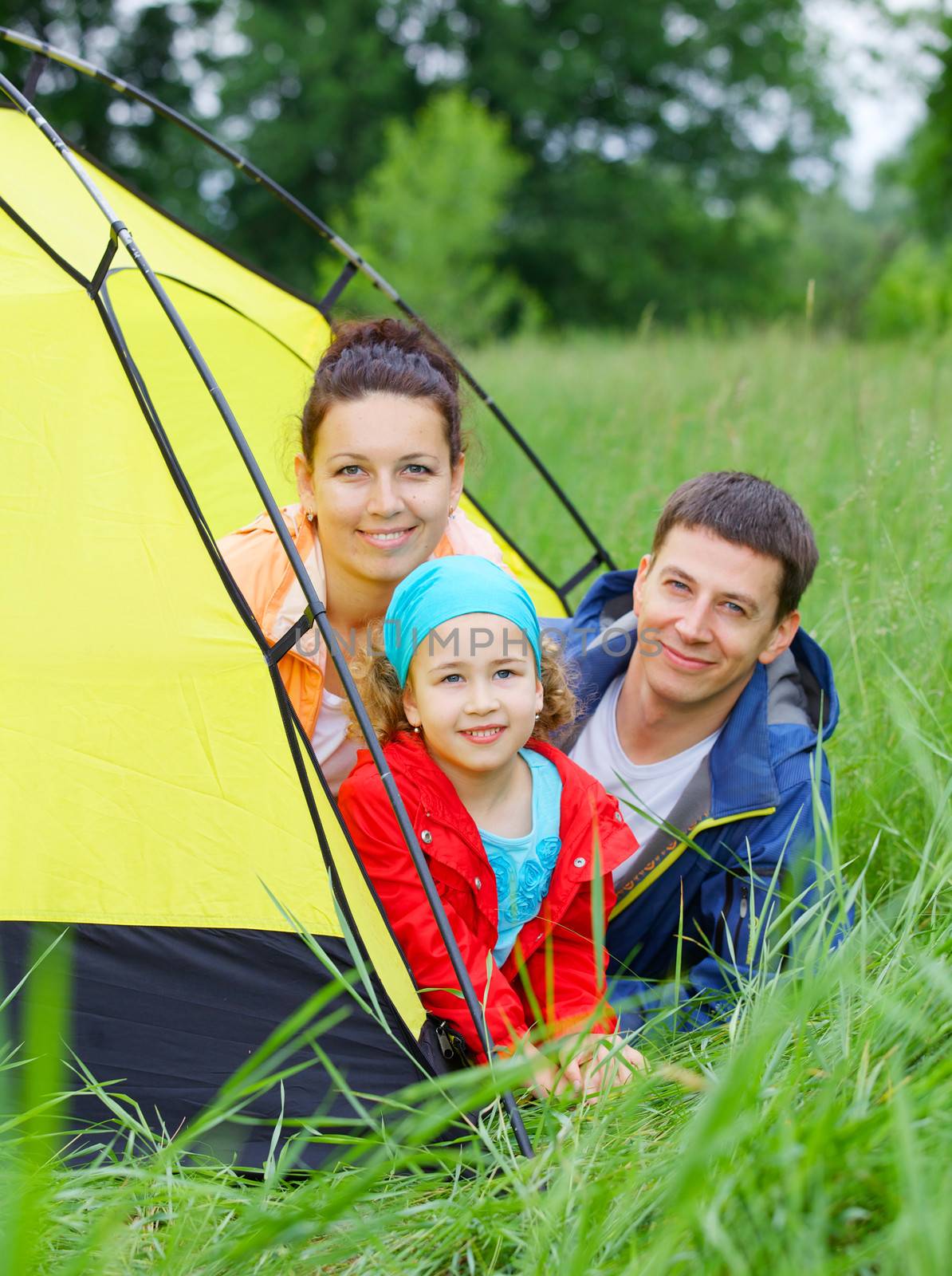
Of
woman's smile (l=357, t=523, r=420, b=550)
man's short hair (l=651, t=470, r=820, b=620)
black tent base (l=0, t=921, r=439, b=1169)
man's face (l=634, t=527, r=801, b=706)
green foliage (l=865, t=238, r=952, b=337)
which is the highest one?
green foliage (l=865, t=238, r=952, b=337)

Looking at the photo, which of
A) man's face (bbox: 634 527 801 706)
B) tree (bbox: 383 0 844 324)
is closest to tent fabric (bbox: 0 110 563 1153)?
man's face (bbox: 634 527 801 706)

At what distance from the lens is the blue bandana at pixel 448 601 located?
1893mm

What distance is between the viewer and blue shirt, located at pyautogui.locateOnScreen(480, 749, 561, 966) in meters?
1.95

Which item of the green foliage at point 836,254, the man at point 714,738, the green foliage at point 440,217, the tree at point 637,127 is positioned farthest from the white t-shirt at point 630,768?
the tree at point 637,127

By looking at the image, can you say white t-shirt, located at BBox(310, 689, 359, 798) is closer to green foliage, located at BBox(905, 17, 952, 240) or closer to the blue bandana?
the blue bandana

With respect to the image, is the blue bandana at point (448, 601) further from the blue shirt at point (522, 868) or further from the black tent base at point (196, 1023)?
the black tent base at point (196, 1023)

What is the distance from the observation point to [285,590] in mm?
2137

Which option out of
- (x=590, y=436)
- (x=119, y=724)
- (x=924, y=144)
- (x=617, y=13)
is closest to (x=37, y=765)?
(x=119, y=724)

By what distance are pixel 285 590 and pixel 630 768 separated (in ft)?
2.52

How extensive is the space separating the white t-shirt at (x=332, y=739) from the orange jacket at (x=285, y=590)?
33 millimetres

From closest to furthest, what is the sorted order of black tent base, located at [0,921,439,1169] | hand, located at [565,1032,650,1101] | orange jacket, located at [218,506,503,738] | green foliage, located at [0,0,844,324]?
hand, located at [565,1032,650,1101] < black tent base, located at [0,921,439,1169] < orange jacket, located at [218,506,503,738] < green foliage, located at [0,0,844,324]

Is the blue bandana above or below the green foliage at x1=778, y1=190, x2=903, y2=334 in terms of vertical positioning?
below

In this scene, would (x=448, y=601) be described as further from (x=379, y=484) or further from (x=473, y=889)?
(x=473, y=889)

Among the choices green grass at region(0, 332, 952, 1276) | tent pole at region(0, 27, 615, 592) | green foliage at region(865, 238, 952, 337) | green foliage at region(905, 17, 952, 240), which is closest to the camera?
green grass at region(0, 332, 952, 1276)
